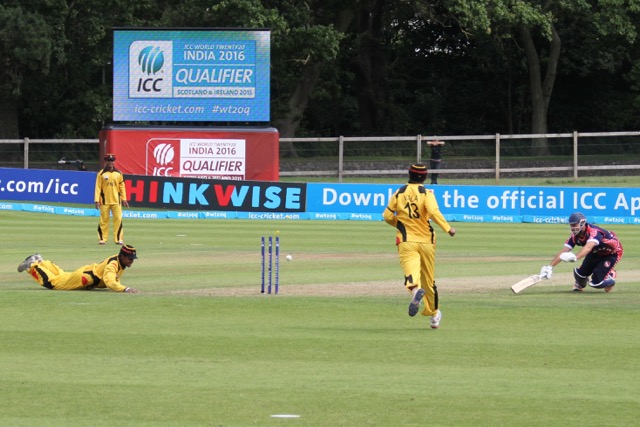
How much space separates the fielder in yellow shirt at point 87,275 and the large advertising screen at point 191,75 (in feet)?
74.7

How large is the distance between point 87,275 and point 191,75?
2344 centimetres

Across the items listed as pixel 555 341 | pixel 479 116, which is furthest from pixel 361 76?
pixel 555 341

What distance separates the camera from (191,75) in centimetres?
4097

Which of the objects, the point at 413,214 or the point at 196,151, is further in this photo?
the point at 196,151

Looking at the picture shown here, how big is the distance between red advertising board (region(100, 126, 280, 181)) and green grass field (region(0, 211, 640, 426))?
1649cm

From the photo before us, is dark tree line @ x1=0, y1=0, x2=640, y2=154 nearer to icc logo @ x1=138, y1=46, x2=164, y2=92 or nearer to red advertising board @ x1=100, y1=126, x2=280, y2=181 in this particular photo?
icc logo @ x1=138, y1=46, x2=164, y2=92

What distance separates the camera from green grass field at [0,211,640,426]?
9.92 meters

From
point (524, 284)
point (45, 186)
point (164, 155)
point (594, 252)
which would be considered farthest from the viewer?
point (164, 155)

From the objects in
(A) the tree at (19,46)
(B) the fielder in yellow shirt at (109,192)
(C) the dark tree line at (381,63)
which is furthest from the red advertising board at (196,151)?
(B) the fielder in yellow shirt at (109,192)

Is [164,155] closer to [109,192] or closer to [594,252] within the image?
[109,192]

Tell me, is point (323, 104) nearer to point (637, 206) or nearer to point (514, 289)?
point (637, 206)

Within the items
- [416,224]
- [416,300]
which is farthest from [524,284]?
[416,300]

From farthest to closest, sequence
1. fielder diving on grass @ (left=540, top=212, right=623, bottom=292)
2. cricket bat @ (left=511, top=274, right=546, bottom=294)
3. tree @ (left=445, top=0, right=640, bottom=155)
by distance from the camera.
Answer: tree @ (left=445, top=0, right=640, bottom=155) → fielder diving on grass @ (left=540, top=212, right=623, bottom=292) → cricket bat @ (left=511, top=274, right=546, bottom=294)

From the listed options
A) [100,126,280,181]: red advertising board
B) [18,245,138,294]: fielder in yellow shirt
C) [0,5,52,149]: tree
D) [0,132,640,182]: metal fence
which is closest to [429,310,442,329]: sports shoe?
[18,245,138,294]: fielder in yellow shirt
